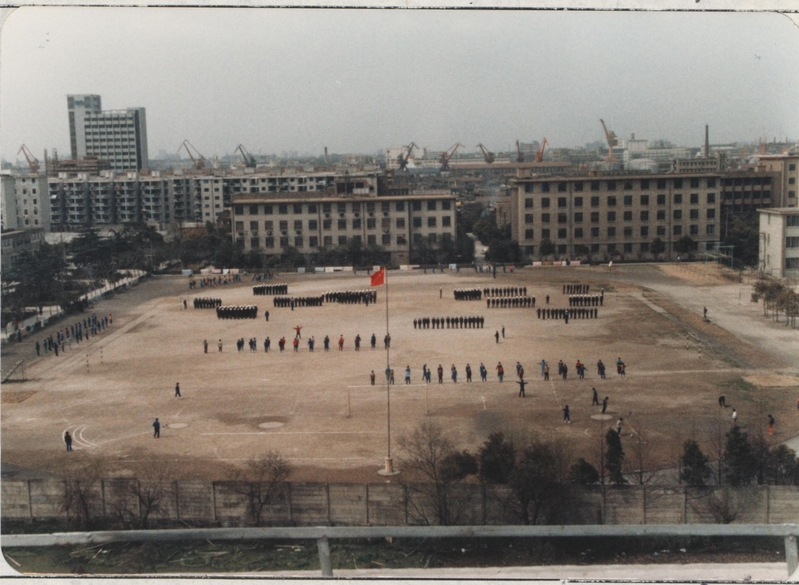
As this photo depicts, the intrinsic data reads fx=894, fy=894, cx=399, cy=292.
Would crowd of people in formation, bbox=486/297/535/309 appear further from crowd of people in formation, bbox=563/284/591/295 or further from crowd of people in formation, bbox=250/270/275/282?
crowd of people in formation, bbox=250/270/275/282

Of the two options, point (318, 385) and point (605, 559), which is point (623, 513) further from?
point (318, 385)

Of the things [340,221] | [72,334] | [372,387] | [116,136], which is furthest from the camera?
[116,136]

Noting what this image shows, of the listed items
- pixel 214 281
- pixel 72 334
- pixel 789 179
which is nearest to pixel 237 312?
pixel 72 334

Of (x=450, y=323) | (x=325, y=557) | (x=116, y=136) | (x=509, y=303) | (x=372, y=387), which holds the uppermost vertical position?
(x=116, y=136)

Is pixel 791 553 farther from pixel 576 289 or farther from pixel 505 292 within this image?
pixel 576 289

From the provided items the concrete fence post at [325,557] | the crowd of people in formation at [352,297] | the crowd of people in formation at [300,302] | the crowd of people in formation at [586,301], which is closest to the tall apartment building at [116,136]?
the crowd of people in formation at [352,297]

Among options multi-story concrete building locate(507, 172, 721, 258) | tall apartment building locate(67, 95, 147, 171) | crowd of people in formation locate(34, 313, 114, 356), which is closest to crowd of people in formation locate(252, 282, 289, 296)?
crowd of people in formation locate(34, 313, 114, 356)
